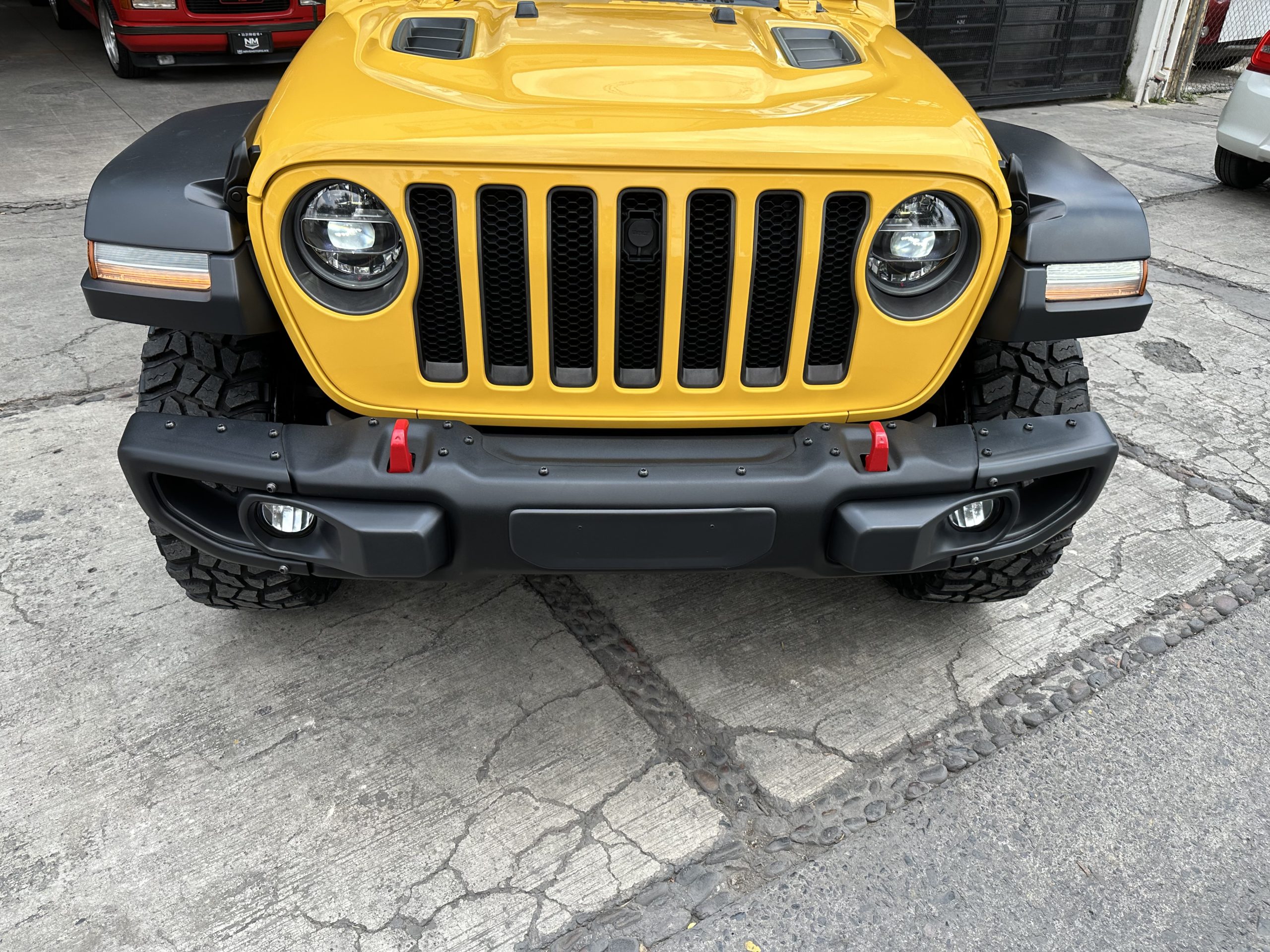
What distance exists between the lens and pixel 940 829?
2.07 meters

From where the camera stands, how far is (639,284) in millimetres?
1807

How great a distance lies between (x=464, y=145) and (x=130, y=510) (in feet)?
6.42

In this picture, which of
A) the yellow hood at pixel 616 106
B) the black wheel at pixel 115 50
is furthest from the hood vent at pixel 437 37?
the black wheel at pixel 115 50

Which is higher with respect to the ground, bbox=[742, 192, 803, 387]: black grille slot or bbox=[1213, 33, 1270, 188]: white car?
bbox=[742, 192, 803, 387]: black grille slot

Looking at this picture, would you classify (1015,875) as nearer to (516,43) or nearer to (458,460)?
(458,460)

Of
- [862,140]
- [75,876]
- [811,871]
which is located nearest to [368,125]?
[862,140]

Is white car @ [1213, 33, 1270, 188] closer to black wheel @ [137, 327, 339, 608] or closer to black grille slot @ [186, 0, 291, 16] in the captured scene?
black wheel @ [137, 327, 339, 608]

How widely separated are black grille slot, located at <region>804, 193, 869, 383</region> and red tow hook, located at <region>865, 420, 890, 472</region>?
169 mm

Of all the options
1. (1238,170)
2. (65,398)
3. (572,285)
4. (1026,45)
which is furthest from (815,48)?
(1026,45)

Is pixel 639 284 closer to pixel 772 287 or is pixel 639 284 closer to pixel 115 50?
pixel 772 287

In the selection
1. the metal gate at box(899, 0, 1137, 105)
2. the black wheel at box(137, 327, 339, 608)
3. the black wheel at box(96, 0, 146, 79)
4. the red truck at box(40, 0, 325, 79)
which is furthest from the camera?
the metal gate at box(899, 0, 1137, 105)

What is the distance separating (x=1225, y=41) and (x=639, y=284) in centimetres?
1305

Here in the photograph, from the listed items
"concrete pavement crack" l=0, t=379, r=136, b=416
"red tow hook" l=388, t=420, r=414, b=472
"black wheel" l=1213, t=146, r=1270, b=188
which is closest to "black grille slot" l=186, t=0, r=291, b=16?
"concrete pavement crack" l=0, t=379, r=136, b=416

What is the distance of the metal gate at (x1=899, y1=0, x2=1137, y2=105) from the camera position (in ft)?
28.4
